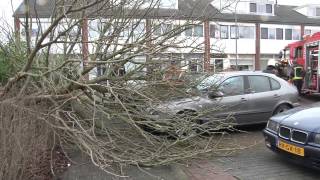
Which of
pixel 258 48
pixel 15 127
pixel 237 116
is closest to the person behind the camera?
pixel 15 127

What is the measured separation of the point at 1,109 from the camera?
4.81 meters

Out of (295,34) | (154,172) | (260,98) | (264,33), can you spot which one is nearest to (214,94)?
(260,98)

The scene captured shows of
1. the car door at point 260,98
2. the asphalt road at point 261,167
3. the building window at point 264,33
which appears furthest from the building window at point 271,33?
the asphalt road at point 261,167

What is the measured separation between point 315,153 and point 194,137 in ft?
5.63

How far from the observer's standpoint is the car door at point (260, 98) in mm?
10258

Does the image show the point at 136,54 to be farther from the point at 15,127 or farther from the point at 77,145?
the point at 15,127

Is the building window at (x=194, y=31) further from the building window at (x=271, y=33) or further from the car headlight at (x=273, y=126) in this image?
the building window at (x=271, y=33)

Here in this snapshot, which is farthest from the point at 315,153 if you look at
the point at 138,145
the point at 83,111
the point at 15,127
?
the point at 15,127

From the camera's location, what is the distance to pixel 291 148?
22.2 feet

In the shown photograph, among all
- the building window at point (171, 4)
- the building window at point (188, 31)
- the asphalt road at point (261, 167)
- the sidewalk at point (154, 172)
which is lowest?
the asphalt road at point (261, 167)

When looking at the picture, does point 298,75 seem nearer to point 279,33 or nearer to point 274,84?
point 274,84

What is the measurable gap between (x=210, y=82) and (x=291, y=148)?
2477 millimetres

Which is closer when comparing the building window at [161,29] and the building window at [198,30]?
the building window at [161,29]

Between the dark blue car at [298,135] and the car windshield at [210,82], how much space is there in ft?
4.64
